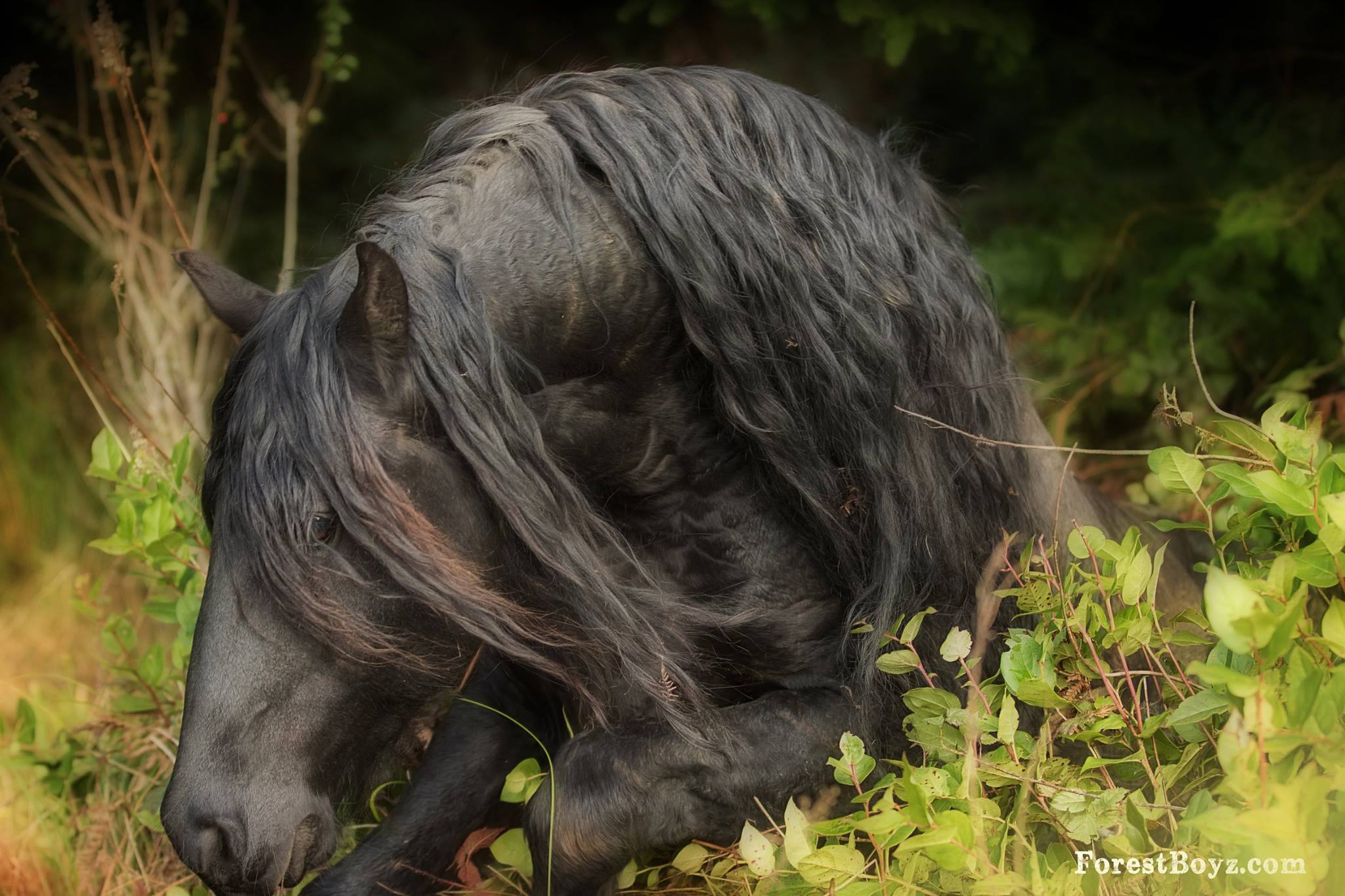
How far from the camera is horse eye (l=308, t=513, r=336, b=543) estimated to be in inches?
75.4

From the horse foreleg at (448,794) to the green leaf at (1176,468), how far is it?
140 cm

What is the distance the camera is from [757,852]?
185 cm

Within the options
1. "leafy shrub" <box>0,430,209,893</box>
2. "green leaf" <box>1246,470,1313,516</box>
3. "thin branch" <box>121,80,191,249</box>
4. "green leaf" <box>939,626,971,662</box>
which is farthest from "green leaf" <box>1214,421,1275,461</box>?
"thin branch" <box>121,80,191,249</box>

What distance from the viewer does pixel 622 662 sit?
2.19 metres

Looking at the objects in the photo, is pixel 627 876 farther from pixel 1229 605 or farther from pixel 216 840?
pixel 1229 605

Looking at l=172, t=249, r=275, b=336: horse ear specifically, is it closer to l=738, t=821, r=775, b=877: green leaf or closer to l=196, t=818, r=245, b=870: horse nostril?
l=196, t=818, r=245, b=870: horse nostril

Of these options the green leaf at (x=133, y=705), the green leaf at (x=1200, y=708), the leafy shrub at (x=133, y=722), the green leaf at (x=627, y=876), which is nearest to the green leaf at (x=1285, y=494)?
the green leaf at (x=1200, y=708)

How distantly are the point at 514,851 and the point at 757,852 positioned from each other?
703 mm

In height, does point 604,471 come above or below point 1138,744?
above

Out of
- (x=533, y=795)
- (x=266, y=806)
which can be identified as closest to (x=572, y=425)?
(x=533, y=795)

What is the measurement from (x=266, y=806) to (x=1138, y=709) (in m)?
1.42

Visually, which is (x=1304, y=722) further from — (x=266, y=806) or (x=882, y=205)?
(x=266, y=806)

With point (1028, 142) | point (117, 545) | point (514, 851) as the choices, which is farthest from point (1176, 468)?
point (1028, 142)

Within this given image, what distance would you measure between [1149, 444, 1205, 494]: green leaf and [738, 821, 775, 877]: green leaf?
850 mm
